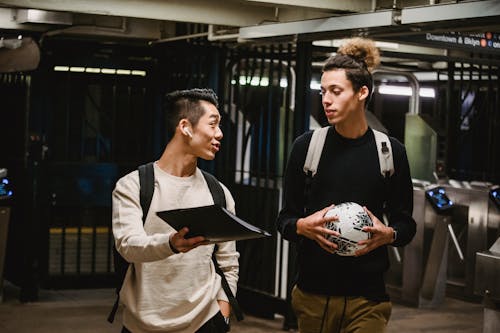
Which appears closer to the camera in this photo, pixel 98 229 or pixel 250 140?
pixel 250 140

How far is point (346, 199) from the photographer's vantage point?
3246mm

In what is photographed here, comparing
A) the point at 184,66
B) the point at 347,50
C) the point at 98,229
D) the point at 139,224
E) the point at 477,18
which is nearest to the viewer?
the point at 139,224

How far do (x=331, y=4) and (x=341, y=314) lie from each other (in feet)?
10.8

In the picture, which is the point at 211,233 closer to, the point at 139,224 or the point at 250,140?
the point at 139,224

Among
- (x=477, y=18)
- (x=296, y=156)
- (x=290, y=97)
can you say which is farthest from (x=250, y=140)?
(x=296, y=156)

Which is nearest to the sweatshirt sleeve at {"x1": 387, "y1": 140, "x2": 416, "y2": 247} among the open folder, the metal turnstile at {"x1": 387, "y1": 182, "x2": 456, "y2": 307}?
the open folder

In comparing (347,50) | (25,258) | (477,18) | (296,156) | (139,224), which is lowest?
(25,258)

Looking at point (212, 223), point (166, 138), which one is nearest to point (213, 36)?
point (166, 138)

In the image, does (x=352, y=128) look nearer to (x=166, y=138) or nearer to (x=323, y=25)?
(x=323, y=25)

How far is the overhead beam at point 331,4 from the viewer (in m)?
5.96

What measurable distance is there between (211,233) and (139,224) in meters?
0.39

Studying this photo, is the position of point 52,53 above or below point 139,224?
above

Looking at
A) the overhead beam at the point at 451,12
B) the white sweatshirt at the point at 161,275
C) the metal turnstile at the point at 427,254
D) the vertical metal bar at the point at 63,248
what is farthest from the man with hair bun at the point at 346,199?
the vertical metal bar at the point at 63,248

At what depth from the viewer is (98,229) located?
9.47m
